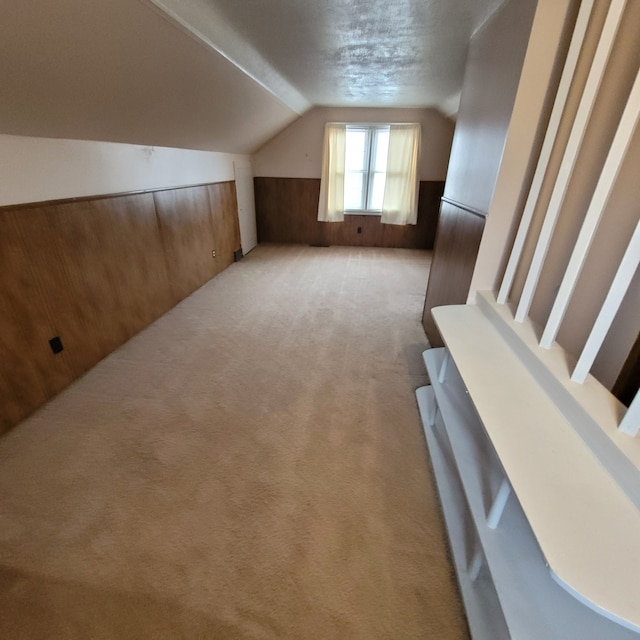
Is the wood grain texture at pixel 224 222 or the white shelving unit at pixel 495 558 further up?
the wood grain texture at pixel 224 222

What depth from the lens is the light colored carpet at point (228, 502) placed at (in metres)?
1.03

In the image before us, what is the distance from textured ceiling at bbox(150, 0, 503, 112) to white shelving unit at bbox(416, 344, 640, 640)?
5.88 feet

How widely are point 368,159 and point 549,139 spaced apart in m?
4.39

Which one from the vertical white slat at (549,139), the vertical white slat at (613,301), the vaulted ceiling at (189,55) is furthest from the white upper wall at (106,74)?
the vertical white slat at (613,301)

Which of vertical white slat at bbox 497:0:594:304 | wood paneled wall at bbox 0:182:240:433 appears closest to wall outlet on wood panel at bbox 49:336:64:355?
wood paneled wall at bbox 0:182:240:433

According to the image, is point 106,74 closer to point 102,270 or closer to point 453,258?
point 102,270

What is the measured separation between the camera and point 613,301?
0.91 meters

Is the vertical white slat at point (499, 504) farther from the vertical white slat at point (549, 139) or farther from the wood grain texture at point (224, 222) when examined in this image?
the wood grain texture at point (224, 222)

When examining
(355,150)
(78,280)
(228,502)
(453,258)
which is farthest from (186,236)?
(355,150)

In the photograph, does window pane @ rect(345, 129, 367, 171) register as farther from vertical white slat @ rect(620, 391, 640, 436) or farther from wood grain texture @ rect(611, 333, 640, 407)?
vertical white slat @ rect(620, 391, 640, 436)

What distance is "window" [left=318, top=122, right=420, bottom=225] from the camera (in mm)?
4914

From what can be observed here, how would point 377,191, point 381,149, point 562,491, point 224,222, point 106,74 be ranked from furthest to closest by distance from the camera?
1. point 377,191
2. point 381,149
3. point 224,222
4. point 106,74
5. point 562,491

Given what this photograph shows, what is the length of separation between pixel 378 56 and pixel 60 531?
3377mm

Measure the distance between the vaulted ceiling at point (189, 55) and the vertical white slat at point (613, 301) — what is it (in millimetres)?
1552
